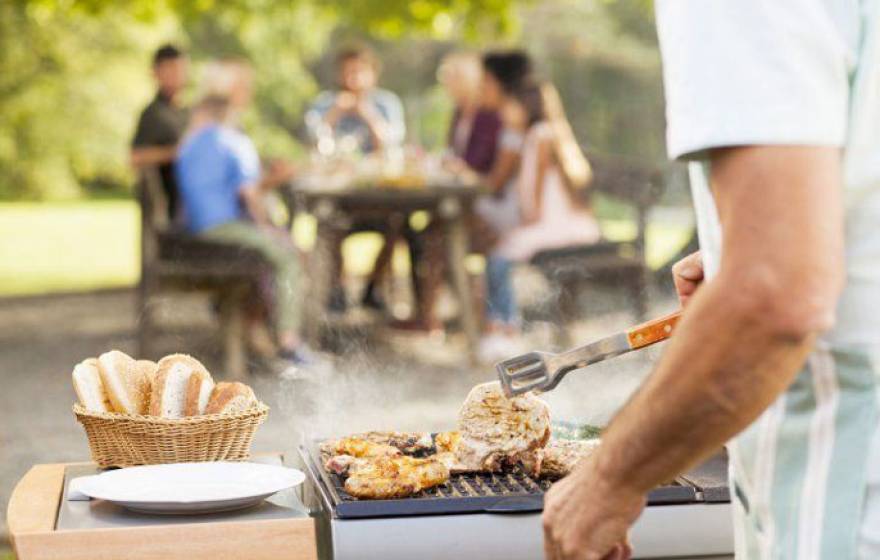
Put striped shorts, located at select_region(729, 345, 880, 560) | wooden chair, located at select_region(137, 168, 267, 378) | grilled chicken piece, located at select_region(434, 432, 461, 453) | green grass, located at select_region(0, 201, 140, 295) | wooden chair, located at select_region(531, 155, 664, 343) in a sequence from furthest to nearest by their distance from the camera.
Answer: green grass, located at select_region(0, 201, 140, 295) → wooden chair, located at select_region(531, 155, 664, 343) → wooden chair, located at select_region(137, 168, 267, 378) → grilled chicken piece, located at select_region(434, 432, 461, 453) → striped shorts, located at select_region(729, 345, 880, 560)

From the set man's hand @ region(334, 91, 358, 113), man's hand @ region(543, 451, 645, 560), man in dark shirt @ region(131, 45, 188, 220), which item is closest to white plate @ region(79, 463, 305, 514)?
man's hand @ region(543, 451, 645, 560)

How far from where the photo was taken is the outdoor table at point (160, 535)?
6.21 ft

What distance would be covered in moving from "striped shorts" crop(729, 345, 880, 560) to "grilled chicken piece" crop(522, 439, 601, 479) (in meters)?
0.96

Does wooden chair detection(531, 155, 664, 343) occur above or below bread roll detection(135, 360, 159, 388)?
below

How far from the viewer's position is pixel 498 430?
2.29 metres

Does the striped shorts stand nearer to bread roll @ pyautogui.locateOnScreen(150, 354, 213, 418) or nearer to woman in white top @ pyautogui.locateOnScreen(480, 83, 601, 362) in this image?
bread roll @ pyautogui.locateOnScreen(150, 354, 213, 418)

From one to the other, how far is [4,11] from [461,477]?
19.4 m

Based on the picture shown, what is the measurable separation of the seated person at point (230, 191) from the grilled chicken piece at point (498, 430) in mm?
5155

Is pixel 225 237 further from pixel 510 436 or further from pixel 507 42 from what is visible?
pixel 507 42

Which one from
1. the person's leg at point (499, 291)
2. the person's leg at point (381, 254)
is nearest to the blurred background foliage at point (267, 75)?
the person's leg at point (381, 254)

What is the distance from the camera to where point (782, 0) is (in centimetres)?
115

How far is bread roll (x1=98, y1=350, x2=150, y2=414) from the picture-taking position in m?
2.29

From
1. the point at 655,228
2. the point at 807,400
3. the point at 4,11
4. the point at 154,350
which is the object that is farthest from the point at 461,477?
the point at 4,11

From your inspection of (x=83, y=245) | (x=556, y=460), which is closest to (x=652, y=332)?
(x=556, y=460)
